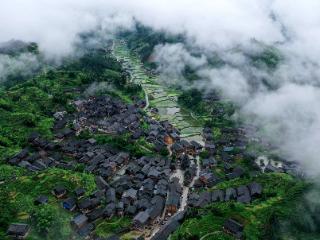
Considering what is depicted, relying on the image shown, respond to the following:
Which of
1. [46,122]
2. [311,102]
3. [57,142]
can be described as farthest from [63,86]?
[311,102]

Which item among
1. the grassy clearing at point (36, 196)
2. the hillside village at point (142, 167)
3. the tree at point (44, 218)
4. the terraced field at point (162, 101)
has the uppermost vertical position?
the tree at point (44, 218)

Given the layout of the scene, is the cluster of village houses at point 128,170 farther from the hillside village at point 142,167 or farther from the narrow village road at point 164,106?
the narrow village road at point 164,106

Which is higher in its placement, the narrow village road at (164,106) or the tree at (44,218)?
the tree at (44,218)

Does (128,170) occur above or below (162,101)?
above

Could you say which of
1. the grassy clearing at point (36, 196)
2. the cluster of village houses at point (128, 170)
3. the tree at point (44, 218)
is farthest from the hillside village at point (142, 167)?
the tree at point (44, 218)

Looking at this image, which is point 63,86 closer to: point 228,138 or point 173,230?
point 228,138

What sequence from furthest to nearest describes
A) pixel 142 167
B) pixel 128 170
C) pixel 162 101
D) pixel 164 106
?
pixel 162 101 → pixel 164 106 → pixel 142 167 → pixel 128 170

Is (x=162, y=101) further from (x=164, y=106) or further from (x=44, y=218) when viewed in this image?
(x=44, y=218)

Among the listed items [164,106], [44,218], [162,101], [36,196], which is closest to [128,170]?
[36,196]
